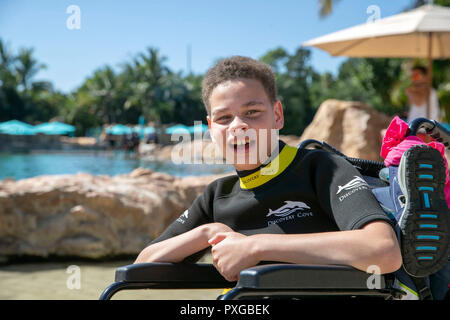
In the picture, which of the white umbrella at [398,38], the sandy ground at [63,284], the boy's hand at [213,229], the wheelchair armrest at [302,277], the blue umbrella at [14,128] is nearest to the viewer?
the wheelchair armrest at [302,277]

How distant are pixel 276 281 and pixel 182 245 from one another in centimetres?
42

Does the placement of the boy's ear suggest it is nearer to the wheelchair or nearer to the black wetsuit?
the black wetsuit

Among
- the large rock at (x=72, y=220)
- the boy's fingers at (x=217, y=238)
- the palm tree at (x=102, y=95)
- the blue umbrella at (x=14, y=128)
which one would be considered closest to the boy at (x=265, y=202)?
the boy's fingers at (x=217, y=238)

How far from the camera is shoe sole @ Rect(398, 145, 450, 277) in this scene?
1133mm

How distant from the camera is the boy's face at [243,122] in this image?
54.2 inches

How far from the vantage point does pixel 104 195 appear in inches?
165

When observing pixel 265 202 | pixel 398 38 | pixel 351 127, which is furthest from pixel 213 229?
pixel 398 38

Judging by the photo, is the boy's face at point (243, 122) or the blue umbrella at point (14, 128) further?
the blue umbrella at point (14, 128)

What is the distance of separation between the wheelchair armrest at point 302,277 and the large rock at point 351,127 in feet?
18.8

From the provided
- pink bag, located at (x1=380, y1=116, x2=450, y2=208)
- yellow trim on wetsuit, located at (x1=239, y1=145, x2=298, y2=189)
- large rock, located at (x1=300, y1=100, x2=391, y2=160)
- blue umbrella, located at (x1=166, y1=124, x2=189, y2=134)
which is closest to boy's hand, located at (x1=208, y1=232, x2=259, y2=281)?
yellow trim on wetsuit, located at (x1=239, y1=145, x2=298, y2=189)

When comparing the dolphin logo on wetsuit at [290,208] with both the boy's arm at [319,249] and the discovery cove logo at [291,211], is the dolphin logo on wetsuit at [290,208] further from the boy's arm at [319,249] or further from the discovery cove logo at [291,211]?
the boy's arm at [319,249]

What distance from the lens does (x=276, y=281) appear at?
3.43ft

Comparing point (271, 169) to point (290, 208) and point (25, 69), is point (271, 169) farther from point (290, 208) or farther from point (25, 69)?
point (25, 69)

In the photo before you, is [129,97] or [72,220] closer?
[72,220]
